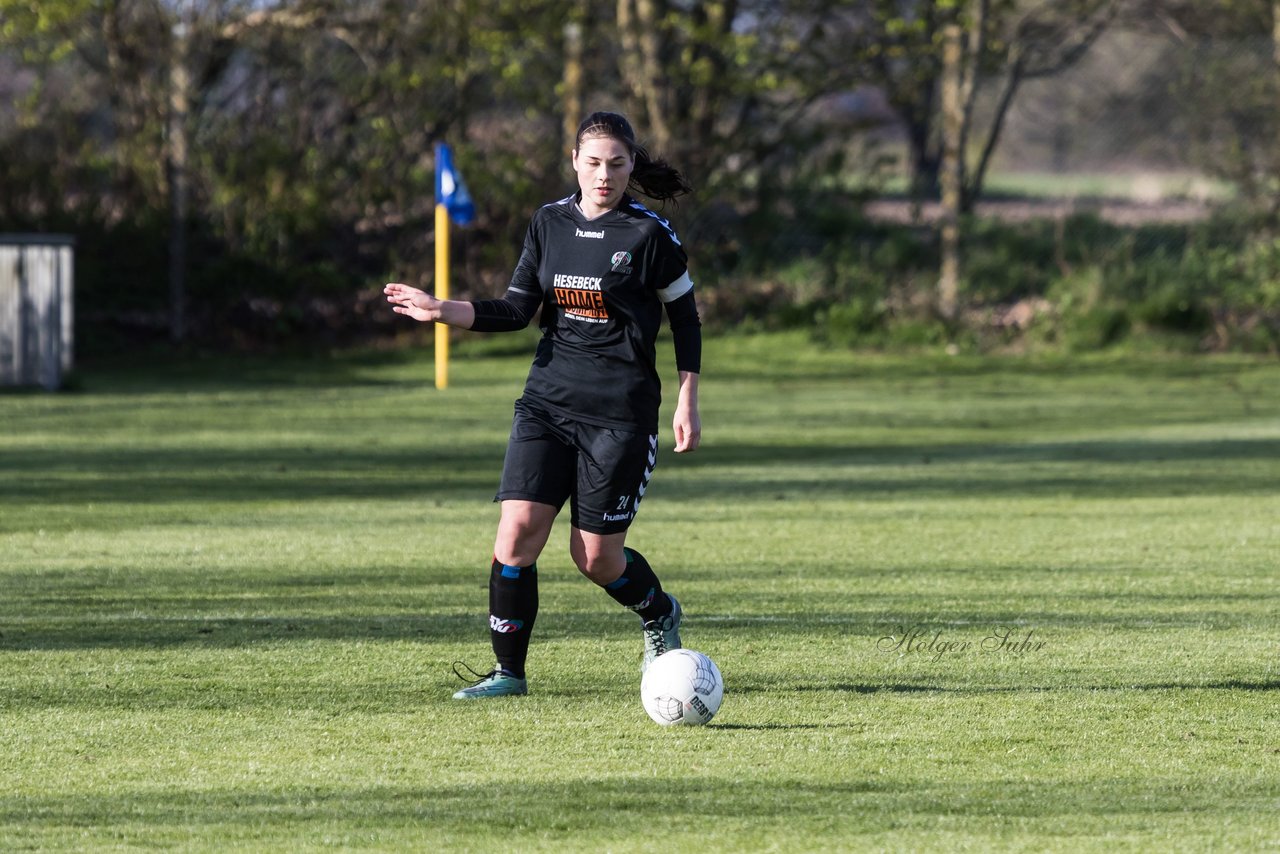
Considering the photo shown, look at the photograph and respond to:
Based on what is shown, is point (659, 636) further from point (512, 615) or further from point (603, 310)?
point (603, 310)

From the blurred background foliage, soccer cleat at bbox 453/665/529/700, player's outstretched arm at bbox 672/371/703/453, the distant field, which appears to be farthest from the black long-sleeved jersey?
the distant field

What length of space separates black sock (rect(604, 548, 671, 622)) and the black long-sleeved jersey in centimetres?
53

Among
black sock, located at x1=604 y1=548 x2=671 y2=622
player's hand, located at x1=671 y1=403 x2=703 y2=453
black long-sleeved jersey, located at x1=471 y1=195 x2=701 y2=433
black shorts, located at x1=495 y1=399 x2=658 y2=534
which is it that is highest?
black long-sleeved jersey, located at x1=471 y1=195 x2=701 y2=433

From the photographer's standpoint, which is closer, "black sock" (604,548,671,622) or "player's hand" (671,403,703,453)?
"player's hand" (671,403,703,453)

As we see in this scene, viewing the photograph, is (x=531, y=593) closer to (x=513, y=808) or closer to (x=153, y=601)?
(x=513, y=808)

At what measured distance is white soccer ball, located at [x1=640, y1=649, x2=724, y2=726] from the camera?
5.72m

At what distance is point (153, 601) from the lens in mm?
8344

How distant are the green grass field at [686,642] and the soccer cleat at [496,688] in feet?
0.19

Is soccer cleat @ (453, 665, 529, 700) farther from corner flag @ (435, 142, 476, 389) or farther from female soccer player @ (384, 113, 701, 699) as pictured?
corner flag @ (435, 142, 476, 389)

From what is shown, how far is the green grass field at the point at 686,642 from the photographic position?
4.76 m

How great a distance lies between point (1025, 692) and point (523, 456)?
1.89 metres

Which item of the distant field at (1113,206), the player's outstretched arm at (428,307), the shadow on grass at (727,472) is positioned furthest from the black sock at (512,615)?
the distant field at (1113,206)

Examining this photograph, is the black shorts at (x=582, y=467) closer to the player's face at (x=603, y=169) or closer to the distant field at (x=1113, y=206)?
the player's face at (x=603, y=169)

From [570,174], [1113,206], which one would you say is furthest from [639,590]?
[1113,206]
